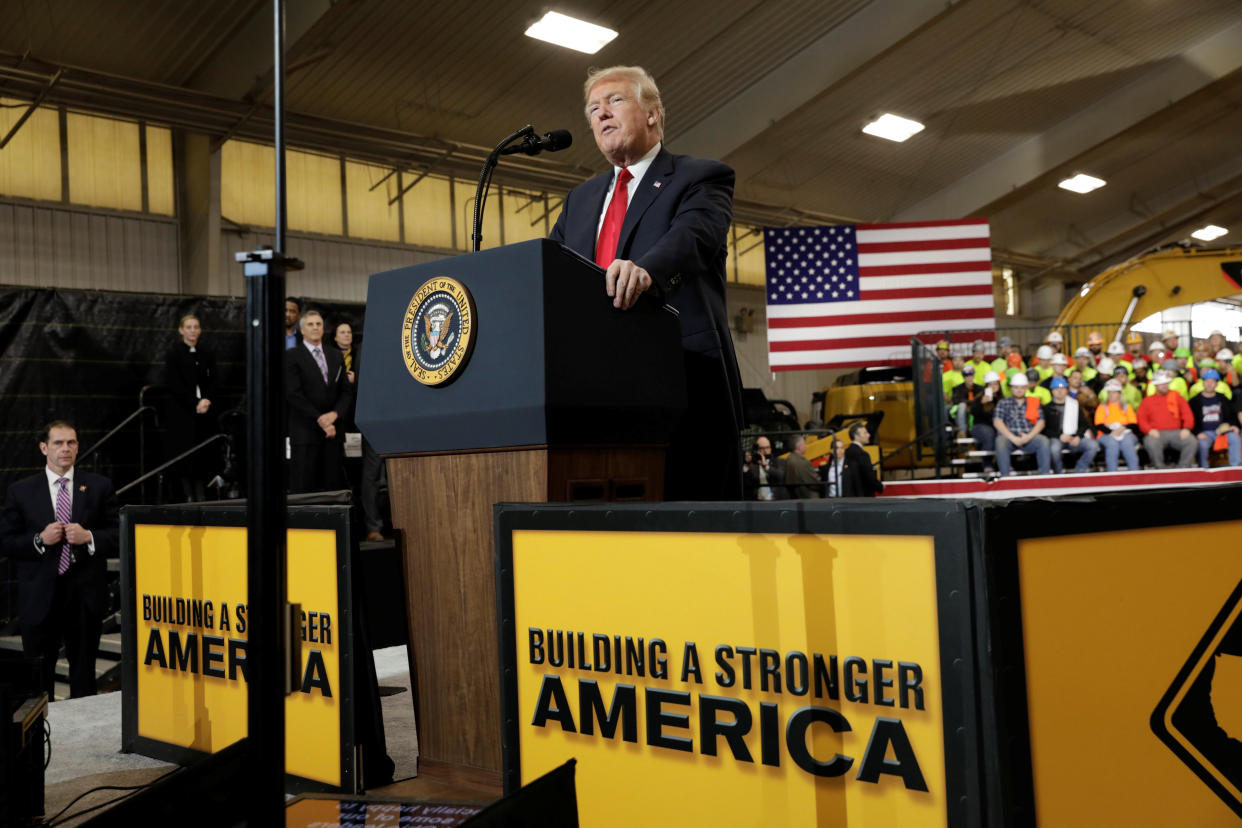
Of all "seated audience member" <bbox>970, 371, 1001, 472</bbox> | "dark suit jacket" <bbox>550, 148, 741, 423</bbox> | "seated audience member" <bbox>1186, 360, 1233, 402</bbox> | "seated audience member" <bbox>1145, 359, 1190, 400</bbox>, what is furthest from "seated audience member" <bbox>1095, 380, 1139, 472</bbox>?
"dark suit jacket" <bbox>550, 148, 741, 423</bbox>

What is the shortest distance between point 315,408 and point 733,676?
643 centimetres

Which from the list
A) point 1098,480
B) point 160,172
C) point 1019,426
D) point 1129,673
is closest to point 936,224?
point 1019,426

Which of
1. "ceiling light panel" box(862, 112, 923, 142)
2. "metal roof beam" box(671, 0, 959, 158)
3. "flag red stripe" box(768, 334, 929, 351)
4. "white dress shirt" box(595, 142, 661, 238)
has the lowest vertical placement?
"white dress shirt" box(595, 142, 661, 238)

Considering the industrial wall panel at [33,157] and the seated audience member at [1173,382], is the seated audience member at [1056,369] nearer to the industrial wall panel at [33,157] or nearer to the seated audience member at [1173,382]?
the seated audience member at [1173,382]

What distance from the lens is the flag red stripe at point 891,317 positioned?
1327cm

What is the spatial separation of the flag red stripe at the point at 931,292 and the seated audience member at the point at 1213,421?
2.75 m

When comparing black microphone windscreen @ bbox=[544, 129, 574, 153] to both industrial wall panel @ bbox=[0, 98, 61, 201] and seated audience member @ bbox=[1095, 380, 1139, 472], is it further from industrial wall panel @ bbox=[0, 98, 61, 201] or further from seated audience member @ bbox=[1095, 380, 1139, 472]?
industrial wall panel @ bbox=[0, 98, 61, 201]

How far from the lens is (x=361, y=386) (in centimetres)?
214

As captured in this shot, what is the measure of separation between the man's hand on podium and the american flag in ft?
37.3

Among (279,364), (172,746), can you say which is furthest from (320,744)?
(279,364)

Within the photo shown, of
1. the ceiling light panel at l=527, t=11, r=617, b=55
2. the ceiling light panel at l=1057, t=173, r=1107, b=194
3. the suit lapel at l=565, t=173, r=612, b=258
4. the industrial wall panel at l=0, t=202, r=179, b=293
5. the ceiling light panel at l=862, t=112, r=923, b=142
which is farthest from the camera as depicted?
the ceiling light panel at l=1057, t=173, r=1107, b=194

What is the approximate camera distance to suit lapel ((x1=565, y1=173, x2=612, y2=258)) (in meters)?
2.40

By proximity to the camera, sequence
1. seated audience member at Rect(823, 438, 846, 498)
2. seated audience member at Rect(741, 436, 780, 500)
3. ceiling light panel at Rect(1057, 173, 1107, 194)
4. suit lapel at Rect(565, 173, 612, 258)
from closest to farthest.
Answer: suit lapel at Rect(565, 173, 612, 258) < seated audience member at Rect(823, 438, 846, 498) < seated audience member at Rect(741, 436, 780, 500) < ceiling light panel at Rect(1057, 173, 1107, 194)

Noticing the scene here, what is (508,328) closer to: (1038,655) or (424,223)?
(1038,655)
